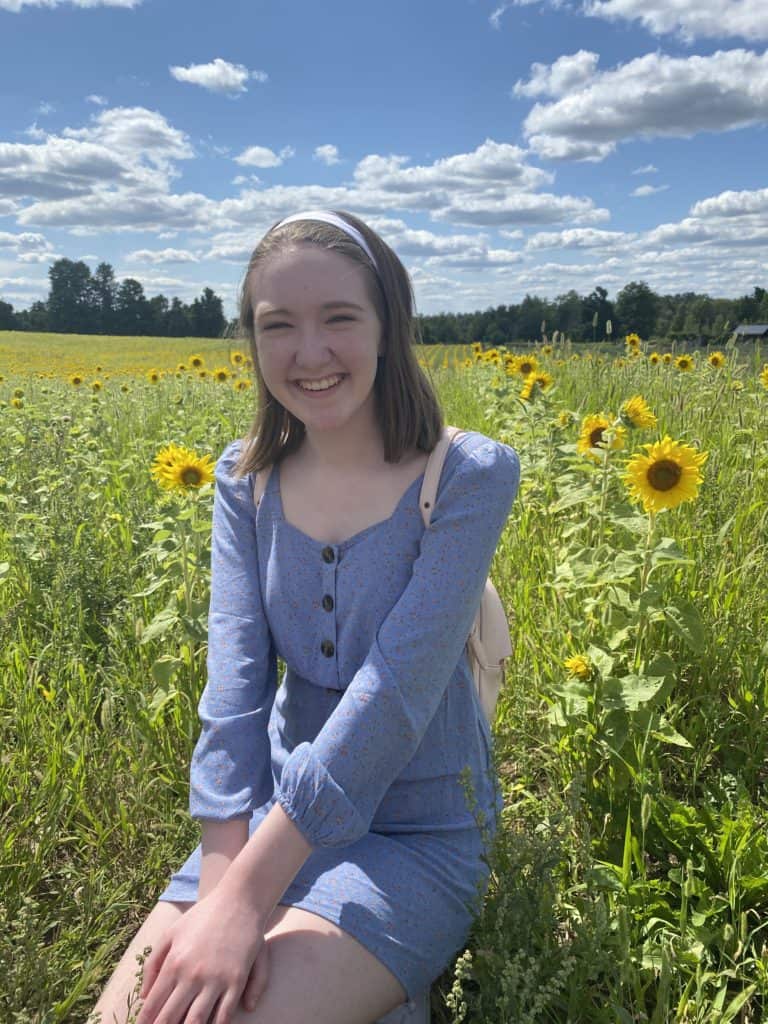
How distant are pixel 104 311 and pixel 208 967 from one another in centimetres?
6130

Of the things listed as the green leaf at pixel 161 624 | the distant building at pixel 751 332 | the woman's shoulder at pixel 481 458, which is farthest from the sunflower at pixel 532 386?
the woman's shoulder at pixel 481 458

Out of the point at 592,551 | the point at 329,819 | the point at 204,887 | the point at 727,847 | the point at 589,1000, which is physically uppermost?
the point at 592,551

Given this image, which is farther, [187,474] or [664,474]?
[187,474]

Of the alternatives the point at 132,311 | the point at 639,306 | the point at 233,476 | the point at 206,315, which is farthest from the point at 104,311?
the point at 233,476

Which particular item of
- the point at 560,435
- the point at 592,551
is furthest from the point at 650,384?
the point at 592,551

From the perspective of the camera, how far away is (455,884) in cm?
157

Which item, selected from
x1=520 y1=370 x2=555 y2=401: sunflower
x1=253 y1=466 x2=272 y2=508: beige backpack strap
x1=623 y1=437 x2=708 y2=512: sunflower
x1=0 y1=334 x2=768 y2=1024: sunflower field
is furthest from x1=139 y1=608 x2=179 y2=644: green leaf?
x1=520 y1=370 x2=555 y2=401: sunflower

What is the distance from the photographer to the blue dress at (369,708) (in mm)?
1454

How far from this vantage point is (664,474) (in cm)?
222

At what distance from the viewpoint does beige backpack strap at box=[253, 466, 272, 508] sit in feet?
6.18

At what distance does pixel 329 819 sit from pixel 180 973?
12.7 inches

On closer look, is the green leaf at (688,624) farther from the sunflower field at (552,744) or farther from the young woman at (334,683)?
the young woman at (334,683)

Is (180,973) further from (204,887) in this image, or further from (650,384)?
(650,384)

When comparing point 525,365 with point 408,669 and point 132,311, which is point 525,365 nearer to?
point 408,669
